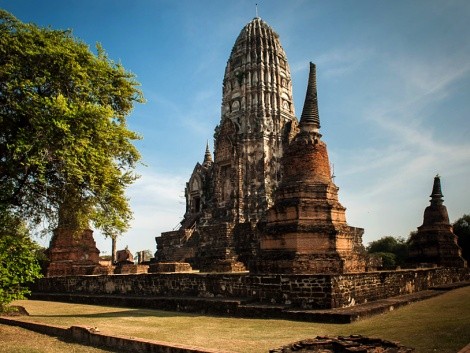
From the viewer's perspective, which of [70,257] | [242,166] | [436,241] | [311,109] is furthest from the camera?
[242,166]

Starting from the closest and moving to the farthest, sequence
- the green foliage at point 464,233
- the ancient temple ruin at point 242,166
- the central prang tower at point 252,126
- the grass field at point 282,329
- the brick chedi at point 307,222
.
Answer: the grass field at point 282,329 < the brick chedi at point 307,222 < the ancient temple ruin at point 242,166 < the central prang tower at point 252,126 < the green foliage at point 464,233

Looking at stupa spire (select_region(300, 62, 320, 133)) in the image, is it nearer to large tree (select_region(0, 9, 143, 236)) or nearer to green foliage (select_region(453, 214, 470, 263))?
large tree (select_region(0, 9, 143, 236))

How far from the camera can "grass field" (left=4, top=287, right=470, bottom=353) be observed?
20.2 ft

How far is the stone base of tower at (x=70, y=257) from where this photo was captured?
2016 cm

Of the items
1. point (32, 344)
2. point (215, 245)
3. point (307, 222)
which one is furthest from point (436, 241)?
point (32, 344)

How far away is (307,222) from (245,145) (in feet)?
68.4

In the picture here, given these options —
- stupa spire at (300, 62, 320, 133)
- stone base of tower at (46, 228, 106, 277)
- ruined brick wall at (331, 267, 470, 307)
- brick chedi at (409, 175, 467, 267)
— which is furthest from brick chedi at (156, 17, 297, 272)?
stupa spire at (300, 62, 320, 133)

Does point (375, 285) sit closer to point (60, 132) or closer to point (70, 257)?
point (60, 132)

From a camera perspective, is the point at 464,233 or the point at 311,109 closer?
the point at 311,109

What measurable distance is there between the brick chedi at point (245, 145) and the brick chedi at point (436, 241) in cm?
1070

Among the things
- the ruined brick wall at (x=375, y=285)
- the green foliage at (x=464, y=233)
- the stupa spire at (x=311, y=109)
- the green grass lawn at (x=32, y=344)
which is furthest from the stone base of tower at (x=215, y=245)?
the green foliage at (x=464, y=233)

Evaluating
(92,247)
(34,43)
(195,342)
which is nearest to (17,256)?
(195,342)

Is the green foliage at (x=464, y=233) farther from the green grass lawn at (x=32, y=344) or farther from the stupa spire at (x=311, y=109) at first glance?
the green grass lawn at (x=32, y=344)

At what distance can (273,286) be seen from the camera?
35.7 ft
